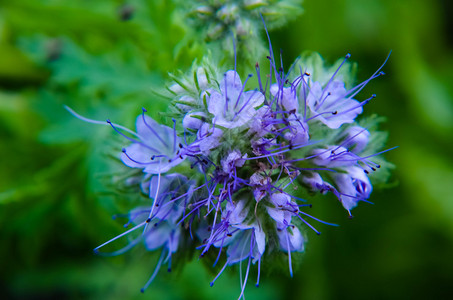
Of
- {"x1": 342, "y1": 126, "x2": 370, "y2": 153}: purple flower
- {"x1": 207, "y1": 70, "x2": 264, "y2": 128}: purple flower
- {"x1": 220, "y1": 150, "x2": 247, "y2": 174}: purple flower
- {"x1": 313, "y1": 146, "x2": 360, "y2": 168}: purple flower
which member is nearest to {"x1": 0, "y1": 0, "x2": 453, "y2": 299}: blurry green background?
{"x1": 342, "y1": 126, "x2": 370, "y2": 153}: purple flower

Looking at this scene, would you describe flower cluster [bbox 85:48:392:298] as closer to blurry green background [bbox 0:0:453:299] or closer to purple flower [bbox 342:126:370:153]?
purple flower [bbox 342:126:370:153]

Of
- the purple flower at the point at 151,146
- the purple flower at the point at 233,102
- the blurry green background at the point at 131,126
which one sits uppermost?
the purple flower at the point at 233,102

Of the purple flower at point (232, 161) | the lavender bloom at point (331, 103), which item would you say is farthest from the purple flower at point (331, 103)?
the purple flower at point (232, 161)

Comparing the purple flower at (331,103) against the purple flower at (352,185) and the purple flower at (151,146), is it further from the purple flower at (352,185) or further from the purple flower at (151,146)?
the purple flower at (151,146)

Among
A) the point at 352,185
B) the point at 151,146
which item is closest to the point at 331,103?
the point at 352,185

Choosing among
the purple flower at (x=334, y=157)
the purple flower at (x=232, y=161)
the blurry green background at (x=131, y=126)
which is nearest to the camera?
the purple flower at (x=232, y=161)

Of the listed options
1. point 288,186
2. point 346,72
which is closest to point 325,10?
point 346,72

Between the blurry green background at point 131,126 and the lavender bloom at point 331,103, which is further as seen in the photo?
the blurry green background at point 131,126
